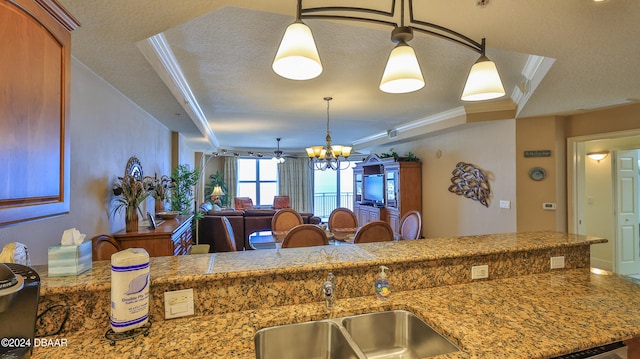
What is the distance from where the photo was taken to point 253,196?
9734 mm

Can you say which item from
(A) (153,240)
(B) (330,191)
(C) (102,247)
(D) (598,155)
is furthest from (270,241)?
(B) (330,191)

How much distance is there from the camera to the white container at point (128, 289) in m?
1.01

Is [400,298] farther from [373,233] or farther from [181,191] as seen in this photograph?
[181,191]

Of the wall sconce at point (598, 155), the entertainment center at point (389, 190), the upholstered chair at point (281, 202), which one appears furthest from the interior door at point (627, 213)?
the upholstered chair at point (281, 202)

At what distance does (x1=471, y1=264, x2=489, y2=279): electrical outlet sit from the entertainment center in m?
4.30

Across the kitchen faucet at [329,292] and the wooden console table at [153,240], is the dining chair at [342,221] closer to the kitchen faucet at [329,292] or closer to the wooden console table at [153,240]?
the wooden console table at [153,240]

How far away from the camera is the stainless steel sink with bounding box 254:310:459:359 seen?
113 centimetres

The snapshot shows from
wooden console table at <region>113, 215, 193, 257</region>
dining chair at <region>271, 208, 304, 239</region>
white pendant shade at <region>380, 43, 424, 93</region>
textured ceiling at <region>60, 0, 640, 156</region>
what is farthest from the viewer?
dining chair at <region>271, 208, 304, 239</region>

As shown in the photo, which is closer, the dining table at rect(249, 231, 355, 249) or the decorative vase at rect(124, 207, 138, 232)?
the decorative vase at rect(124, 207, 138, 232)

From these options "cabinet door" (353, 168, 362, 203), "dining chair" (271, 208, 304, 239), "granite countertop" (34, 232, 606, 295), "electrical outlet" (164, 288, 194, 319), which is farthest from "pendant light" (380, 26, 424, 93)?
"cabinet door" (353, 168, 362, 203)

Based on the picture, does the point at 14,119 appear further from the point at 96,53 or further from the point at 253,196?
the point at 253,196

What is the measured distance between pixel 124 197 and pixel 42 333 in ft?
6.82

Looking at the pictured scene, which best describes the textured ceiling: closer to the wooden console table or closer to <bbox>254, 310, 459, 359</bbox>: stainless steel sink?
the wooden console table

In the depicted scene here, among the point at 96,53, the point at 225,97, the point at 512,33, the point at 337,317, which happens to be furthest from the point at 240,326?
the point at 225,97
